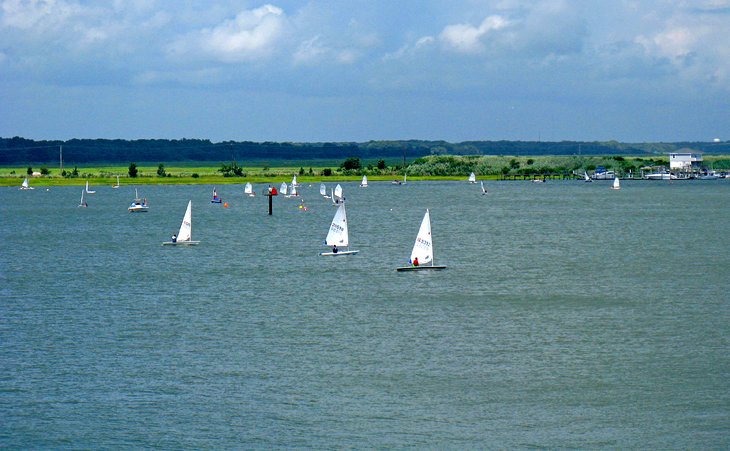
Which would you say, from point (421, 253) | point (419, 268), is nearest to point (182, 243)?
point (419, 268)

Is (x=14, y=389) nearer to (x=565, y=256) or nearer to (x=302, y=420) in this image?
(x=302, y=420)

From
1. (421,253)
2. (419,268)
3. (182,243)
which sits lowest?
(182,243)

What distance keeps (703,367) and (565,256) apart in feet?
164

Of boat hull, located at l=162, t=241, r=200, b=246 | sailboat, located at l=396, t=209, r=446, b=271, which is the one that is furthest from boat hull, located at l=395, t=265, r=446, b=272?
boat hull, located at l=162, t=241, r=200, b=246

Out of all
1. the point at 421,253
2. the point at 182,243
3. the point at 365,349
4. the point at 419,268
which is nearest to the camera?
the point at 365,349

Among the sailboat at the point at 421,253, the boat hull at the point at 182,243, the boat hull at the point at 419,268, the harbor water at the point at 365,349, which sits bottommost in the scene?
the harbor water at the point at 365,349

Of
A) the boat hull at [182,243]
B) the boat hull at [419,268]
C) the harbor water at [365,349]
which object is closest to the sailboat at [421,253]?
the boat hull at [419,268]

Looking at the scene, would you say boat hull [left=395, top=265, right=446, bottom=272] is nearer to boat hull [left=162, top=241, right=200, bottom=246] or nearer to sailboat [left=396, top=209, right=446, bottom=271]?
sailboat [left=396, top=209, right=446, bottom=271]

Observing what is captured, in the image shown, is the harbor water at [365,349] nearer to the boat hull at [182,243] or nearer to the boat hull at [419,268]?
the boat hull at [419,268]

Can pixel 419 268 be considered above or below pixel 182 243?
above

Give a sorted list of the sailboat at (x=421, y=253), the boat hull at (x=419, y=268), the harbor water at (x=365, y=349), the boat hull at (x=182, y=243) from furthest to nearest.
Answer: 1. the boat hull at (x=182, y=243)
2. the boat hull at (x=419, y=268)
3. the sailboat at (x=421, y=253)
4. the harbor water at (x=365, y=349)

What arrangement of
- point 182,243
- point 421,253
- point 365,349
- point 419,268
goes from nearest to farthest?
1. point 365,349
2. point 421,253
3. point 419,268
4. point 182,243

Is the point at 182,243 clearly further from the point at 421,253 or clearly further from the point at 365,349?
the point at 365,349

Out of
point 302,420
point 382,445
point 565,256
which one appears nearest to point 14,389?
point 302,420
